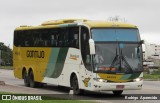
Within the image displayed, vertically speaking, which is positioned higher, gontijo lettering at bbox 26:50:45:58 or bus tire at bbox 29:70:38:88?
gontijo lettering at bbox 26:50:45:58

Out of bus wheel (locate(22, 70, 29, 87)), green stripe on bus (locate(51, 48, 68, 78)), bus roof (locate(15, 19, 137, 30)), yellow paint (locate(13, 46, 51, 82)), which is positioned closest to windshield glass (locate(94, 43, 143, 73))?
bus roof (locate(15, 19, 137, 30))

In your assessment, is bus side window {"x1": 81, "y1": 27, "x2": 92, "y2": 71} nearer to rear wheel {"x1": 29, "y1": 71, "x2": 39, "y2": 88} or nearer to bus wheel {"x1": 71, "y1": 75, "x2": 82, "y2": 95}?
bus wheel {"x1": 71, "y1": 75, "x2": 82, "y2": 95}

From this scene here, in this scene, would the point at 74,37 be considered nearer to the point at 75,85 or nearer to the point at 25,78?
the point at 75,85

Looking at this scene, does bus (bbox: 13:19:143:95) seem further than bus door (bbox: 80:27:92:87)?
No

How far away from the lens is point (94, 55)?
21344mm

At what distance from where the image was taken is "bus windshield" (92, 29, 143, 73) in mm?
21281

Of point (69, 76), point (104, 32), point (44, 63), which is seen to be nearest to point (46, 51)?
point (44, 63)

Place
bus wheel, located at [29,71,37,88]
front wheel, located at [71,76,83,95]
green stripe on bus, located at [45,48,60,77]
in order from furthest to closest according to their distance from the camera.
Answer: bus wheel, located at [29,71,37,88] → green stripe on bus, located at [45,48,60,77] → front wheel, located at [71,76,83,95]

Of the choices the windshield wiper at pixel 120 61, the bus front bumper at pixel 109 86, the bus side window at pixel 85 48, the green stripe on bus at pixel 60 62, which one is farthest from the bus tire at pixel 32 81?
the windshield wiper at pixel 120 61

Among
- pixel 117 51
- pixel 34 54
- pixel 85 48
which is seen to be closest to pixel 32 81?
pixel 34 54

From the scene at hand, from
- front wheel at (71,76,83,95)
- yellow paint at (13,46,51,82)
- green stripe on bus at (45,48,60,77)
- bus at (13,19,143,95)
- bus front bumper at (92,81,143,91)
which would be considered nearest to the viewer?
bus front bumper at (92,81,143,91)

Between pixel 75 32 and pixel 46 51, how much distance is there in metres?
3.70

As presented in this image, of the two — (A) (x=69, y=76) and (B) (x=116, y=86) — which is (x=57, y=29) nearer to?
(A) (x=69, y=76)

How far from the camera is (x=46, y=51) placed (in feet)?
87.0
